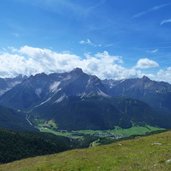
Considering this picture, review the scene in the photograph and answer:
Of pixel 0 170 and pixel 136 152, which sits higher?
pixel 136 152

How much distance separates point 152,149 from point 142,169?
45.1 feet

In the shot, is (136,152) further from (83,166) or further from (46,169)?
(46,169)

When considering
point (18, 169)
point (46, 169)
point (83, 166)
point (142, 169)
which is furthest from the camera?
point (18, 169)

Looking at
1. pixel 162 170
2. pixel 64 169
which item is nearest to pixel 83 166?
pixel 64 169

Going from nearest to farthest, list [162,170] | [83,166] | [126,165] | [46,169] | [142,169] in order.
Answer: [162,170], [142,169], [126,165], [83,166], [46,169]

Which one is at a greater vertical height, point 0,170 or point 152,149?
point 152,149

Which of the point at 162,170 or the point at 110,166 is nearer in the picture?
the point at 162,170

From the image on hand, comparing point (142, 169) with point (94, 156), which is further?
point (94, 156)

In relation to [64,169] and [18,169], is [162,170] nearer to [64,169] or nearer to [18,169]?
[64,169]

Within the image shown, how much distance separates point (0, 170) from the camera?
48.5 meters

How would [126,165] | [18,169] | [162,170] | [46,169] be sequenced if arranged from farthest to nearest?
[18,169] → [46,169] → [126,165] → [162,170]

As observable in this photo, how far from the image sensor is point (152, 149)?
44.2 m

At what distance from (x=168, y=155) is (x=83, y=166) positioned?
9.53 meters

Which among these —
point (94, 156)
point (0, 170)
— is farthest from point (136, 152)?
point (0, 170)
